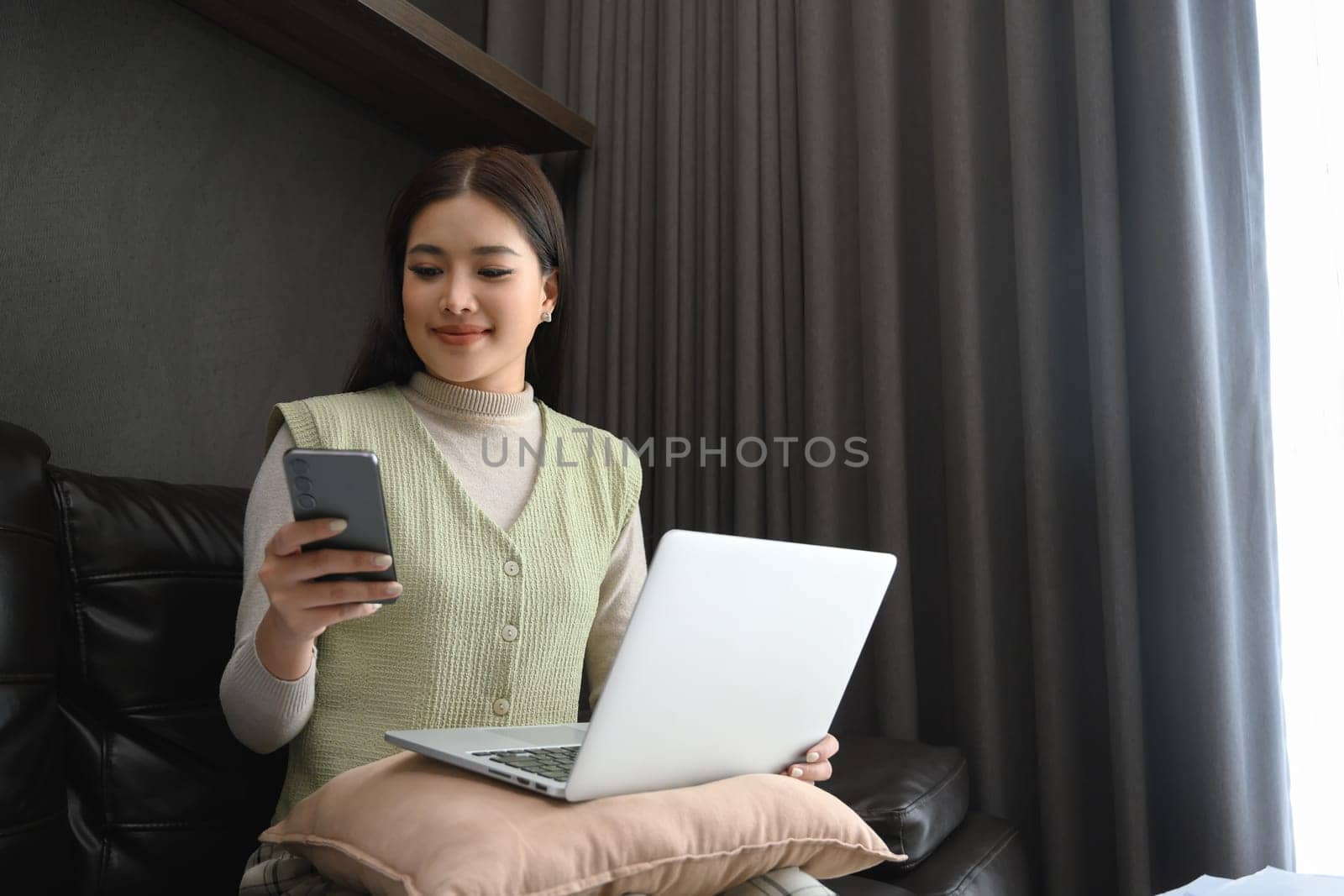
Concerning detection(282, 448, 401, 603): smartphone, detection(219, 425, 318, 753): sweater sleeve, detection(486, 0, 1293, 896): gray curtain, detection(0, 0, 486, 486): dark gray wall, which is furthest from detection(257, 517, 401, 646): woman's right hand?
detection(486, 0, 1293, 896): gray curtain

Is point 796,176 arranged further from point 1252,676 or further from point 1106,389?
point 1252,676

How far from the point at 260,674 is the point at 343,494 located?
35 centimetres

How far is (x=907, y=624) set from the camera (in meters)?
1.84

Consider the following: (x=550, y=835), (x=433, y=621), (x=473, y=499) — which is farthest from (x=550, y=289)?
(x=550, y=835)

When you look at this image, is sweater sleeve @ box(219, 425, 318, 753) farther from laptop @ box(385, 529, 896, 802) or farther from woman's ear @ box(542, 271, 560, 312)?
woman's ear @ box(542, 271, 560, 312)

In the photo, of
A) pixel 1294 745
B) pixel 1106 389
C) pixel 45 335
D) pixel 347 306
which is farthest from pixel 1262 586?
pixel 45 335

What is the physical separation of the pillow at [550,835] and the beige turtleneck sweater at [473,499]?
0.55 feet

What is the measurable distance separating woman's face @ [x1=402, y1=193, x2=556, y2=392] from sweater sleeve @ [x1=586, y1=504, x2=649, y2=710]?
0.32 metres

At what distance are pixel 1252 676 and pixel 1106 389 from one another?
0.49 metres

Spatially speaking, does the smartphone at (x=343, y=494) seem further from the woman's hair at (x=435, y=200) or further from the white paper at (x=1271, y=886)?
the white paper at (x=1271, y=886)

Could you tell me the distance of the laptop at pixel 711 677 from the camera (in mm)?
784

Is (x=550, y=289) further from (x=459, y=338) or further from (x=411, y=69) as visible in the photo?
(x=411, y=69)

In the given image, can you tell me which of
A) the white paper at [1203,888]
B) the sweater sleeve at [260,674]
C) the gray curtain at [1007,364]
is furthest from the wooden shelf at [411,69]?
the white paper at [1203,888]

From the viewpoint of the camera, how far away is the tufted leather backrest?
3.51 feet
